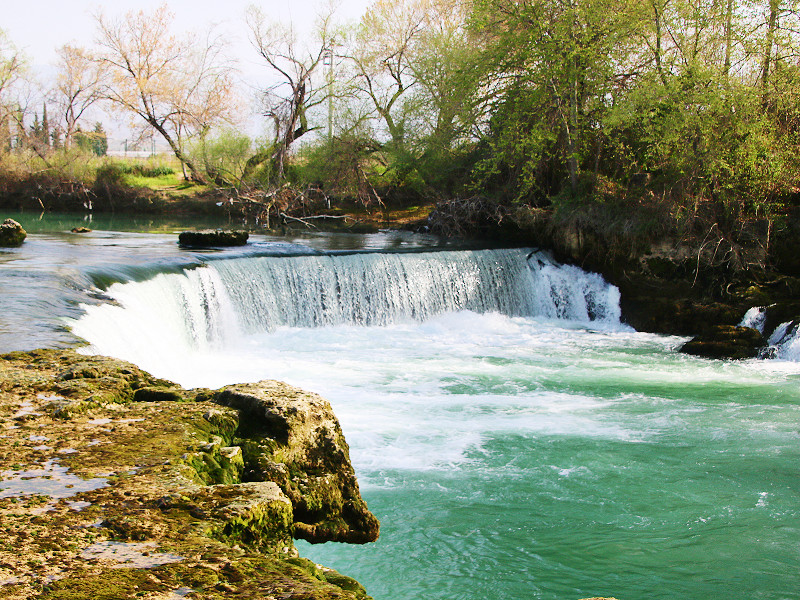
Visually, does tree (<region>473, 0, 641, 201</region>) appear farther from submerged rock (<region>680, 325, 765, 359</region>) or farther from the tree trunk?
the tree trunk

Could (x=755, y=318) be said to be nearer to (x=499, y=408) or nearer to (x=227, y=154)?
(x=499, y=408)

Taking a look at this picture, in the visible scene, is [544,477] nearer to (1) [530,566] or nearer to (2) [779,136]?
(1) [530,566]

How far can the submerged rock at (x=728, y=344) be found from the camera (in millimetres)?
12312

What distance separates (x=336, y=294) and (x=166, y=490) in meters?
11.1

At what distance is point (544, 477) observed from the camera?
6664 mm

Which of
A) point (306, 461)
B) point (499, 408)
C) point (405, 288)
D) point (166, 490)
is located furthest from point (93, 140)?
point (166, 490)

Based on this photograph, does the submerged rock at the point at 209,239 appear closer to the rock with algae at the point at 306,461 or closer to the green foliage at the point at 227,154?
the green foliage at the point at 227,154

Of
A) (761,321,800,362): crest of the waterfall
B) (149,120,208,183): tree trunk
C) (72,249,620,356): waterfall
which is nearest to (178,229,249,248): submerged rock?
(72,249,620,356): waterfall

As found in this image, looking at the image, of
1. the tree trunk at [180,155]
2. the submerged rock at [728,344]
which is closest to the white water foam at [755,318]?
the submerged rock at [728,344]

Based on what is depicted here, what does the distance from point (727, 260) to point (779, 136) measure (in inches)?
114

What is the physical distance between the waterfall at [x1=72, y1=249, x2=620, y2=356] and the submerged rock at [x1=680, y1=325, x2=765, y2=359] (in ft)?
10.1

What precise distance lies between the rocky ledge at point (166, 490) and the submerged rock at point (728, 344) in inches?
383

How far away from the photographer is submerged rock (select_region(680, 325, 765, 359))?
40.4 ft

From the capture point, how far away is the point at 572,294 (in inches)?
648
